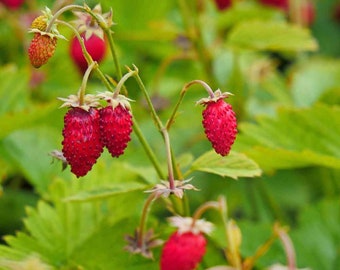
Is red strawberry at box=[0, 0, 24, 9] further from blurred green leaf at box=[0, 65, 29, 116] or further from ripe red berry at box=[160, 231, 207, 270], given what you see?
ripe red berry at box=[160, 231, 207, 270]

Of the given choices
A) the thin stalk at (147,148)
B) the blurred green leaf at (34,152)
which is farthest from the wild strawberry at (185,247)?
the blurred green leaf at (34,152)

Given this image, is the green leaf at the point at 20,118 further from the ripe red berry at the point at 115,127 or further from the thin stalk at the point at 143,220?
the ripe red berry at the point at 115,127

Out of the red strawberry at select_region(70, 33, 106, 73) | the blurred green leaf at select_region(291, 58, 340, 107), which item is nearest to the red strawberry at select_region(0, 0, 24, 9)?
the red strawberry at select_region(70, 33, 106, 73)

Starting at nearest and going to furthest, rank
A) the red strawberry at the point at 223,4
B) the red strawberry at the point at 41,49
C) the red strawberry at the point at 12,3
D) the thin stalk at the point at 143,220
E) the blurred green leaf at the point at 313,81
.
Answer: the red strawberry at the point at 41,49 < the thin stalk at the point at 143,220 < the blurred green leaf at the point at 313,81 < the red strawberry at the point at 12,3 < the red strawberry at the point at 223,4

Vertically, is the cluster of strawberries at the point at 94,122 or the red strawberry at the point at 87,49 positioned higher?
the cluster of strawberries at the point at 94,122

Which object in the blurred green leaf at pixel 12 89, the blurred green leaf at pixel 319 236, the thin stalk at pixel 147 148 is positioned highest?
the thin stalk at pixel 147 148

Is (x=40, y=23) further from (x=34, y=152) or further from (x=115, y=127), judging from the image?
(x=34, y=152)

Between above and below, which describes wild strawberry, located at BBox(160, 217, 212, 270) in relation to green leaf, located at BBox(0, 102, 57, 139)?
below
